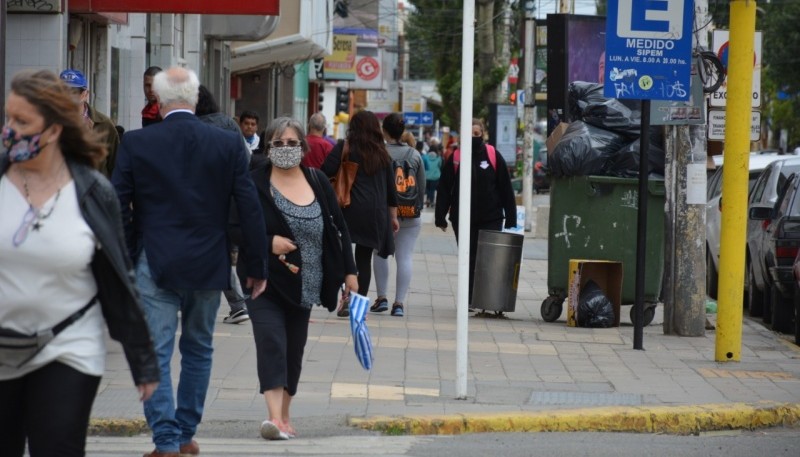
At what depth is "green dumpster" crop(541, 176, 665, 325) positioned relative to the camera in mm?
12984

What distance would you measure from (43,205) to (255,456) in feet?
8.94

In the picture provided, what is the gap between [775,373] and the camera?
10.0 meters

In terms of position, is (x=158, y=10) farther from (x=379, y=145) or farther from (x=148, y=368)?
(x=148, y=368)

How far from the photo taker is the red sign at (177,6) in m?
12.8

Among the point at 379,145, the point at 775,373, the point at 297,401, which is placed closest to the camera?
the point at 297,401

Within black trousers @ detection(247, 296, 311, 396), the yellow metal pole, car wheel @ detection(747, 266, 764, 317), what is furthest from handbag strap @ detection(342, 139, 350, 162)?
car wheel @ detection(747, 266, 764, 317)

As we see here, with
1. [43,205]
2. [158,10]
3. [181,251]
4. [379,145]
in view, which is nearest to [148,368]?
[43,205]

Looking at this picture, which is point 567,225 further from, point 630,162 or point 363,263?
point 363,263

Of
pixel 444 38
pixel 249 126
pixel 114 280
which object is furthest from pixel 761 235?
pixel 444 38

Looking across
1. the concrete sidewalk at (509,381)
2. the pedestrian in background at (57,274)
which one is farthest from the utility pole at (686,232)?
the pedestrian in background at (57,274)

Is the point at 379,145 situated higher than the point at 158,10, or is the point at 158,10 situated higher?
the point at 158,10

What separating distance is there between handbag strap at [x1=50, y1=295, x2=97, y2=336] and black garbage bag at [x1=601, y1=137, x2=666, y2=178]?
30.2ft

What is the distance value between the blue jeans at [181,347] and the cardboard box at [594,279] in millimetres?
6551

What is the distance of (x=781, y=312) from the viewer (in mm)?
13844
